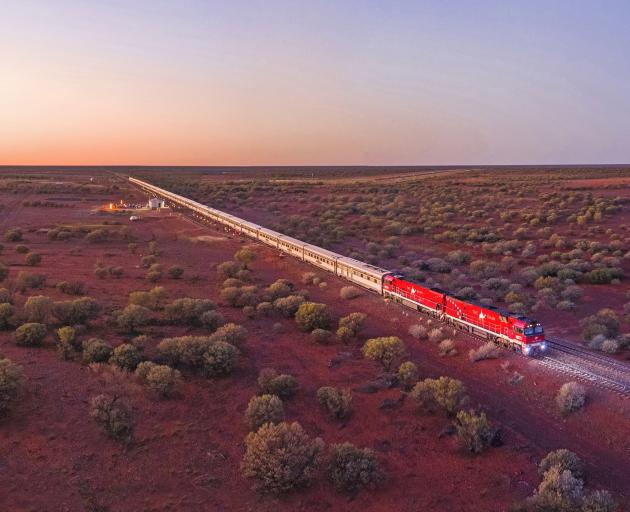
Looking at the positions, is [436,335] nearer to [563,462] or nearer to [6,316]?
[563,462]

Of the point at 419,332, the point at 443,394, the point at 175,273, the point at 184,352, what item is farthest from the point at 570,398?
the point at 175,273

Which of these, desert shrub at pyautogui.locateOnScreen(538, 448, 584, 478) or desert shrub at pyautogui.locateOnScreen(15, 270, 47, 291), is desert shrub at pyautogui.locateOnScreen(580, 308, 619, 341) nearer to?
desert shrub at pyautogui.locateOnScreen(538, 448, 584, 478)

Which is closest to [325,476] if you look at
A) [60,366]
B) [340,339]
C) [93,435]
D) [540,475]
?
[540,475]

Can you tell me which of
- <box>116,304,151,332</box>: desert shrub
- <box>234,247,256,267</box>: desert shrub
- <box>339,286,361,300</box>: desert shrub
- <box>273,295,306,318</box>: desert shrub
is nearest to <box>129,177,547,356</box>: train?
<box>339,286,361,300</box>: desert shrub

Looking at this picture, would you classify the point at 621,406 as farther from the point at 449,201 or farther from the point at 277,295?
the point at 449,201

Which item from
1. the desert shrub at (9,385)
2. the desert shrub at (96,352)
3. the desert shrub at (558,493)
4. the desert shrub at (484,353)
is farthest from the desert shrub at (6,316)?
the desert shrub at (558,493)

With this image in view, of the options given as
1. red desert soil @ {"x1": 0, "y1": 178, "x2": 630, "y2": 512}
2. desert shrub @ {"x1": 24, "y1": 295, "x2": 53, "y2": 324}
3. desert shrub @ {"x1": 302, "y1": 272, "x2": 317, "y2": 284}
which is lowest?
red desert soil @ {"x1": 0, "y1": 178, "x2": 630, "y2": 512}
